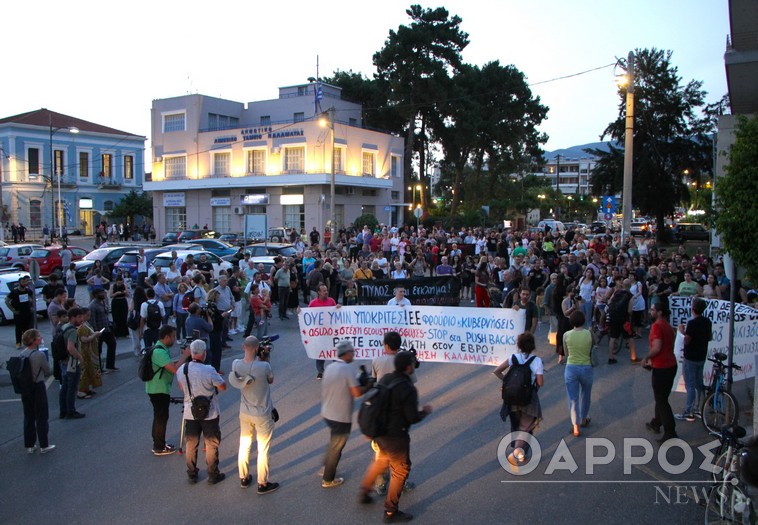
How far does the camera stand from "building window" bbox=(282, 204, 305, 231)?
156 ft

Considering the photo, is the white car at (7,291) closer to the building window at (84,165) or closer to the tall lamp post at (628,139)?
the tall lamp post at (628,139)

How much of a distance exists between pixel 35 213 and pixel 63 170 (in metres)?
5.16

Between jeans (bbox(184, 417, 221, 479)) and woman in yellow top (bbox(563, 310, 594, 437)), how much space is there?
4497mm

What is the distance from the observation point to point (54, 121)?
2438 inches

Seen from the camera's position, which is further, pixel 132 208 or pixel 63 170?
pixel 63 170

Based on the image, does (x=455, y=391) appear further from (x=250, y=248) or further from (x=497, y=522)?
(x=250, y=248)

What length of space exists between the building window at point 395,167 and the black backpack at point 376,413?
157ft

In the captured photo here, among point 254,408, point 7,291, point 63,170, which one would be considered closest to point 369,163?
point 63,170

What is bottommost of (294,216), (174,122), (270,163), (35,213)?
(294,216)

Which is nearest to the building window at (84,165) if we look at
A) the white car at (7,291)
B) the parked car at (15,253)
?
the parked car at (15,253)

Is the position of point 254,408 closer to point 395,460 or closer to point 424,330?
point 395,460

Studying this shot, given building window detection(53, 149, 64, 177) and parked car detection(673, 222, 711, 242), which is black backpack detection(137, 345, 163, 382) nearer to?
parked car detection(673, 222, 711, 242)

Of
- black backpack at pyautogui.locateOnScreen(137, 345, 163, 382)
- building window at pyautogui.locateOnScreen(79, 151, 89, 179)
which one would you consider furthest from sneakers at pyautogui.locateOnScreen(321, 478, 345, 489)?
building window at pyautogui.locateOnScreen(79, 151, 89, 179)

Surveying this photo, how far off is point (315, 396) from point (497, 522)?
4825mm
